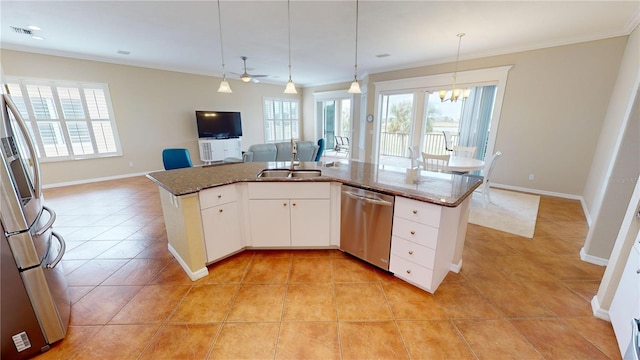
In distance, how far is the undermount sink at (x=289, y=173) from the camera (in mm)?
2480

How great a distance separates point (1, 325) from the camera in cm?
128

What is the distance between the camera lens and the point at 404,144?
810 cm

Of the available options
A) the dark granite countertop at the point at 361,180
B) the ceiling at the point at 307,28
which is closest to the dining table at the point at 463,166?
the dark granite countertop at the point at 361,180

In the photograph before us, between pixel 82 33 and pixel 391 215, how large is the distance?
5239 millimetres

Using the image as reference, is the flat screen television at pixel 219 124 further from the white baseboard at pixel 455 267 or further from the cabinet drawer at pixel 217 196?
the white baseboard at pixel 455 267

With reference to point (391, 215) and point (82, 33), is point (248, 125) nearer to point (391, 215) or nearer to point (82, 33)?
point (82, 33)

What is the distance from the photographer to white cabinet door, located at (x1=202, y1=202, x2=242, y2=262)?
2.16 meters

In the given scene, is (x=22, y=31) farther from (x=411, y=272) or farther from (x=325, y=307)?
(x=411, y=272)

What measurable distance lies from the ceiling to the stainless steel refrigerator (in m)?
2.24

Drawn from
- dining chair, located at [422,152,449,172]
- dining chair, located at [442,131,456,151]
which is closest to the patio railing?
dining chair, located at [442,131,456,151]

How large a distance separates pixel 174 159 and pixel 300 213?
2754 mm

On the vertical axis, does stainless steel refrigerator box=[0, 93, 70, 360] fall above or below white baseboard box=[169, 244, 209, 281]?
above

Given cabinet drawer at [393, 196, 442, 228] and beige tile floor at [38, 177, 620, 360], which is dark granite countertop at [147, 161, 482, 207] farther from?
beige tile floor at [38, 177, 620, 360]

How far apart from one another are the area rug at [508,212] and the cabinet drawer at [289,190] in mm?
2184
